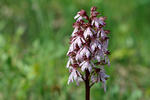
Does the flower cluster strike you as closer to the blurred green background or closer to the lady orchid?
the lady orchid

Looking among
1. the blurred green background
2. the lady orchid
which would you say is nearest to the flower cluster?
the lady orchid

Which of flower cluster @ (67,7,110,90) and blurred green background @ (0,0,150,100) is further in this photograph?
blurred green background @ (0,0,150,100)

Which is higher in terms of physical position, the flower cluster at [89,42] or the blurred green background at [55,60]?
the blurred green background at [55,60]

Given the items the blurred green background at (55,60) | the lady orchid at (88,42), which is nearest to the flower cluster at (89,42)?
the lady orchid at (88,42)

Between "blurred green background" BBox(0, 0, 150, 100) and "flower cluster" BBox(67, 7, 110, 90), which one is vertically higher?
"blurred green background" BBox(0, 0, 150, 100)

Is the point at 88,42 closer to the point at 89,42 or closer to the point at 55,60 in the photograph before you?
the point at 89,42

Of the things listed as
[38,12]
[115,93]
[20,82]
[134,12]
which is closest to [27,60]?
[20,82]

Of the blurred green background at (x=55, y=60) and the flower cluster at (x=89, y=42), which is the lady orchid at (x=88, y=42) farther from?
the blurred green background at (x=55, y=60)

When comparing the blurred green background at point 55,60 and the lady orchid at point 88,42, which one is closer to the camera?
the lady orchid at point 88,42

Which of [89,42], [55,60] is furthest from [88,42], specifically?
[55,60]

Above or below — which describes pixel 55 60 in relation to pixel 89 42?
above
